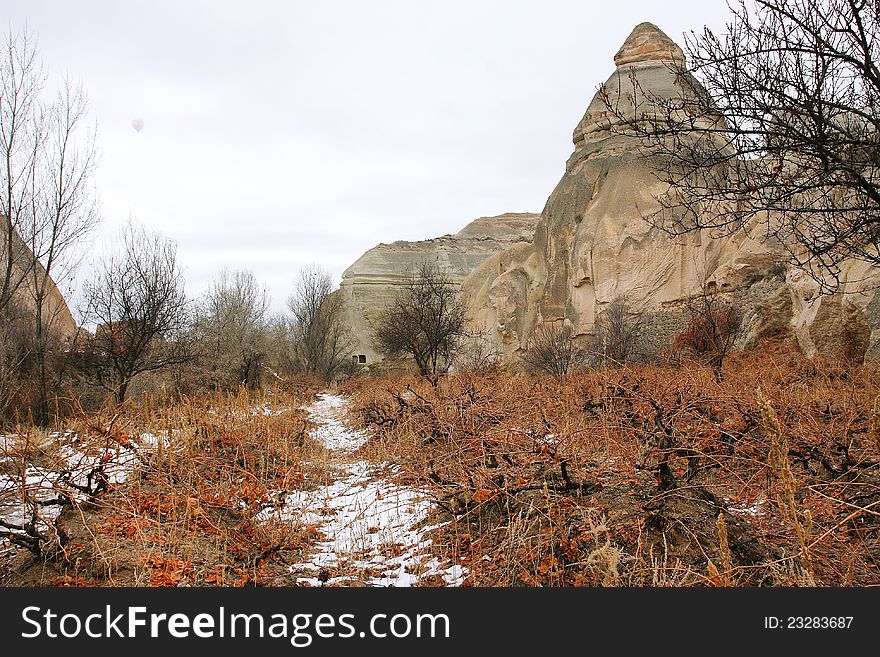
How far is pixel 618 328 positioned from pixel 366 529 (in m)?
14.6

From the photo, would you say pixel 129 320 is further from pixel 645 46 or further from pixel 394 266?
pixel 394 266

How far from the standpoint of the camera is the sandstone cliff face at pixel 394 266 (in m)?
40.7

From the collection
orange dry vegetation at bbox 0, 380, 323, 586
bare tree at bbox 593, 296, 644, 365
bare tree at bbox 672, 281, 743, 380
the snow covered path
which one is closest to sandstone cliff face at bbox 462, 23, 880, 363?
bare tree at bbox 593, 296, 644, 365

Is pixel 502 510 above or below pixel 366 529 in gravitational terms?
above

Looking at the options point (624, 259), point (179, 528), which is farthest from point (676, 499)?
point (624, 259)

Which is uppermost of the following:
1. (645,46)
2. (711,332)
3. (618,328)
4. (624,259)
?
(645,46)

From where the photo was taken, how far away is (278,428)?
8.37 metres

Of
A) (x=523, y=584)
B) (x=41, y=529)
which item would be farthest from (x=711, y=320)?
(x=41, y=529)

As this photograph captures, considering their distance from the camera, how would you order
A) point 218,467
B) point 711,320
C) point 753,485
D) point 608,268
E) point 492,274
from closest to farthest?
point 753,485 < point 218,467 < point 711,320 < point 608,268 < point 492,274

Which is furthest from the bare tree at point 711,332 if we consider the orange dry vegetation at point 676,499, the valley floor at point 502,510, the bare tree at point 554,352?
the orange dry vegetation at point 676,499

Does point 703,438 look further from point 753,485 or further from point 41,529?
point 41,529

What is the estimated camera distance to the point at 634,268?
20.5 m

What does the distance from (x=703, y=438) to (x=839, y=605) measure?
2.69 meters

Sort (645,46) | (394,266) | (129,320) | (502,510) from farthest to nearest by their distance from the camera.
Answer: (394,266) → (645,46) → (129,320) → (502,510)
